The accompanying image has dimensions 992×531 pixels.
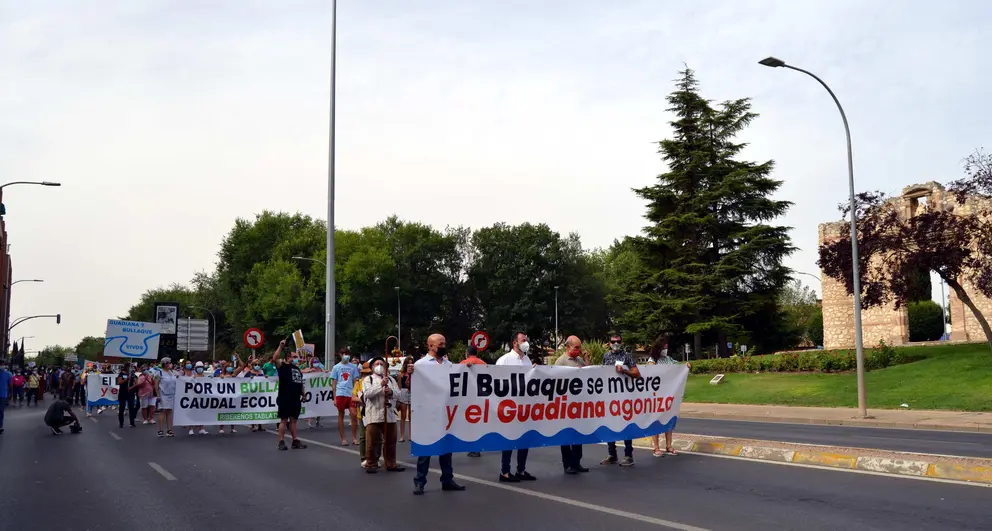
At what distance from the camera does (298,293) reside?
74.2 metres

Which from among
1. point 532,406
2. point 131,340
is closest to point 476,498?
point 532,406

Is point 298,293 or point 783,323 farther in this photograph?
point 298,293

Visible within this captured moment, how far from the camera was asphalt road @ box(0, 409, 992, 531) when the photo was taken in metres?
7.93

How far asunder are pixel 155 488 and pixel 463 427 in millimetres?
4092

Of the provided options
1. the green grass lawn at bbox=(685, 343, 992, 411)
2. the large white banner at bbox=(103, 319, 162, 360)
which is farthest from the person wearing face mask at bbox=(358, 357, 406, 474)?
the large white banner at bbox=(103, 319, 162, 360)

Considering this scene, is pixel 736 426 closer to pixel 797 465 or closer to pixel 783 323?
pixel 797 465

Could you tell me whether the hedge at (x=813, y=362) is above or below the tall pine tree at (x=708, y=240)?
below

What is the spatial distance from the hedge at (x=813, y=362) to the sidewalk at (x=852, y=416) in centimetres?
709

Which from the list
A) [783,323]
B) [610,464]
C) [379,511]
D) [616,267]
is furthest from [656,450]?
[616,267]

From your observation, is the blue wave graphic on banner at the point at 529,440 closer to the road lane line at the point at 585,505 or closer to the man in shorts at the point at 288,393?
the road lane line at the point at 585,505

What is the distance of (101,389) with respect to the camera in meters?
31.0

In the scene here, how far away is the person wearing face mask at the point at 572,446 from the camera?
37.4ft

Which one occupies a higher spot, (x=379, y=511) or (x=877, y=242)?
(x=877, y=242)

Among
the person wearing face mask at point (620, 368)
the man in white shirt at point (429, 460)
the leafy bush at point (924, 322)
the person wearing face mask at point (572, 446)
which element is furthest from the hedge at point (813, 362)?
the man in white shirt at point (429, 460)
